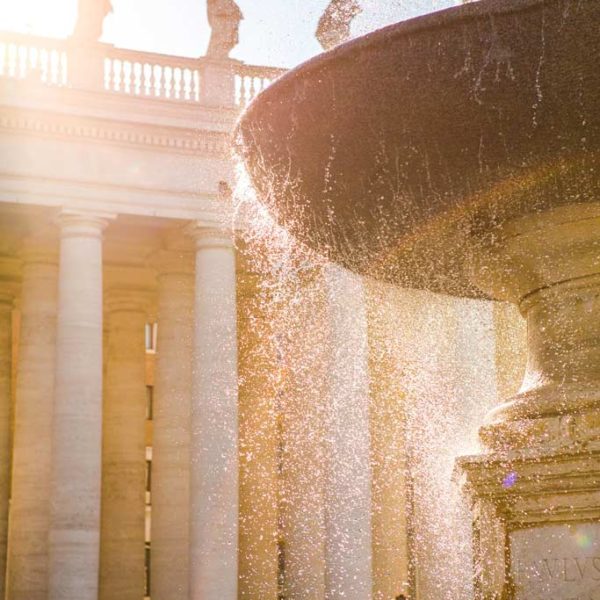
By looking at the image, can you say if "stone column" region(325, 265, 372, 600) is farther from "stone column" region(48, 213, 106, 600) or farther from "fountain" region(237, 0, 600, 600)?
"fountain" region(237, 0, 600, 600)

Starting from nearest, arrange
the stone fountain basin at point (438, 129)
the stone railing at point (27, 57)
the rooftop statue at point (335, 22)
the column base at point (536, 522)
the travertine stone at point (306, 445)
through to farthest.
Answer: the stone fountain basin at point (438, 129) < the column base at point (536, 522) < the rooftop statue at point (335, 22) < the stone railing at point (27, 57) < the travertine stone at point (306, 445)

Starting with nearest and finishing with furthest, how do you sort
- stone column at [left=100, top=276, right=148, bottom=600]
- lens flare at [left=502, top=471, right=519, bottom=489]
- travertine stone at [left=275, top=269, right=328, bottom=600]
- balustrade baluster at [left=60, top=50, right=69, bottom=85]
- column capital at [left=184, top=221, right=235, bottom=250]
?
lens flare at [left=502, top=471, right=519, bottom=489] < column capital at [left=184, top=221, right=235, bottom=250] < balustrade baluster at [left=60, top=50, right=69, bottom=85] < travertine stone at [left=275, top=269, right=328, bottom=600] < stone column at [left=100, top=276, right=148, bottom=600]

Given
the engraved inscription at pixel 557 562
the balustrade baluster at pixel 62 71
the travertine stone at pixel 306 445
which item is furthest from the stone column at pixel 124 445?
the engraved inscription at pixel 557 562

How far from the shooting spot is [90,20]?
31.2m

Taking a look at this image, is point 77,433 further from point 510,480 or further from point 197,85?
point 510,480

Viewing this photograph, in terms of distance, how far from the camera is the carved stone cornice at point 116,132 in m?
29.5

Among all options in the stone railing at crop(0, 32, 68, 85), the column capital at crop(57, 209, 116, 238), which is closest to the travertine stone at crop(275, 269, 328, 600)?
the column capital at crop(57, 209, 116, 238)

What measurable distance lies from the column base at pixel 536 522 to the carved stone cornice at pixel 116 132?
2302cm

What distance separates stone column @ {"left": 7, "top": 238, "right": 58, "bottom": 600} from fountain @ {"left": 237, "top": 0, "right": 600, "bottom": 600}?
23604mm

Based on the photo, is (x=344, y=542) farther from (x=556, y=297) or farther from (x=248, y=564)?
(x=556, y=297)

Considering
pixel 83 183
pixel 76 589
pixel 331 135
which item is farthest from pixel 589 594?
pixel 83 183

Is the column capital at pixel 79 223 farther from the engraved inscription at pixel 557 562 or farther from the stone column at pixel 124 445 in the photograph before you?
the engraved inscription at pixel 557 562

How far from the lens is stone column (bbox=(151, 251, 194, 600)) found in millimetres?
31438

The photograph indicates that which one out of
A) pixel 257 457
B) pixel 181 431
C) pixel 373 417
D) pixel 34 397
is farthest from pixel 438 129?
pixel 257 457
